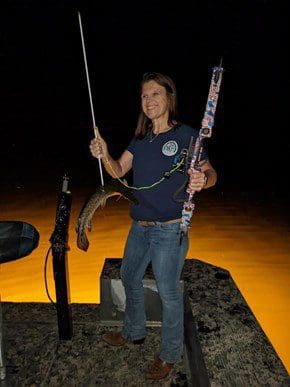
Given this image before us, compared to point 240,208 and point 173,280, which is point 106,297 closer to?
point 173,280

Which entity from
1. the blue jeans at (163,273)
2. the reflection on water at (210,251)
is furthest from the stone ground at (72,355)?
the reflection on water at (210,251)

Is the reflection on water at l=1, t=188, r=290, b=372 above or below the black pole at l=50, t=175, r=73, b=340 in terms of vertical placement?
below

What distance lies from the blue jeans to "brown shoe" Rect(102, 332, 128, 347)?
0.31 metres

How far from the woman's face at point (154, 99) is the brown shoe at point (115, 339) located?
2448mm

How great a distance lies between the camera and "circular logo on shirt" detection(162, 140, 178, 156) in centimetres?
328

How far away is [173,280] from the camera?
130 inches

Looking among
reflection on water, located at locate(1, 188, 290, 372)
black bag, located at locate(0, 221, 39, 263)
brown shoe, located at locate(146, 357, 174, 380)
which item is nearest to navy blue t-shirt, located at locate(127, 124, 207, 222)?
black bag, located at locate(0, 221, 39, 263)

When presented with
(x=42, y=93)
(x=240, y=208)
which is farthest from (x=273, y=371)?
(x=42, y=93)

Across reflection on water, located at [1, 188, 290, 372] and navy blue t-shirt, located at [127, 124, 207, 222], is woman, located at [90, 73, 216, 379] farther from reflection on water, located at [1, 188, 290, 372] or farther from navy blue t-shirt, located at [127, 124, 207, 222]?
reflection on water, located at [1, 188, 290, 372]

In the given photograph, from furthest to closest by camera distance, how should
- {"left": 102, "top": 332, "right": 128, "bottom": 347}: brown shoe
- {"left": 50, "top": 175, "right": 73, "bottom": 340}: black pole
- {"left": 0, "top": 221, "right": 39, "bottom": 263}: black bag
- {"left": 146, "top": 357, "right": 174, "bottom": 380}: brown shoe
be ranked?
{"left": 102, "top": 332, "right": 128, "bottom": 347}: brown shoe, {"left": 50, "top": 175, "right": 73, "bottom": 340}: black pole, {"left": 146, "top": 357, "right": 174, "bottom": 380}: brown shoe, {"left": 0, "top": 221, "right": 39, "bottom": 263}: black bag

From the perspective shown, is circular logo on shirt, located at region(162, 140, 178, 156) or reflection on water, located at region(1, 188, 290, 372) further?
reflection on water, located at region(1, 188, 290, 372)

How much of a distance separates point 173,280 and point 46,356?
5.55 ft

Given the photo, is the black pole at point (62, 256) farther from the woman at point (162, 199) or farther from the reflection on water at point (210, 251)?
the reflection on water at point (210, 251)

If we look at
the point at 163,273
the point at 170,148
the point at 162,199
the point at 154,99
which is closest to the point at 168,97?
the point at 154,99
